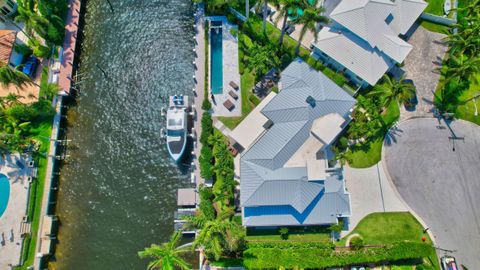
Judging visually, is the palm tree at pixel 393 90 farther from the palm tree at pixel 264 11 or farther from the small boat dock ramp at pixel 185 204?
the small boat dock ramp at pixel 185 204

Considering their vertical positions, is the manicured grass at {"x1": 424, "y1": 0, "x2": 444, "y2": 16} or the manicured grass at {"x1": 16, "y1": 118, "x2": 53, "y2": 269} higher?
the manicured grass at {"x1": 424, "y1": 0, "x2": 444, "y2": 16}

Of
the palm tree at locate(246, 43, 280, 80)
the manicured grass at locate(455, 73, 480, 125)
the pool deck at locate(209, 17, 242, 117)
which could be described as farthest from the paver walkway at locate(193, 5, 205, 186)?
the manicured grass at locate(455, 73, 480, 125)

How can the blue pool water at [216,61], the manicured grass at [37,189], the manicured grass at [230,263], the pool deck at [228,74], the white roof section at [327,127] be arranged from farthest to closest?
the blue pool water at [216,61], the pool deck at [228,74], the manicured grass at [37,189], the manicured grass at [230,263], the white roof section at [327,127]

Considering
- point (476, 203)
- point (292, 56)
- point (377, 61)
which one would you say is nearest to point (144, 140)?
point (292, 56)

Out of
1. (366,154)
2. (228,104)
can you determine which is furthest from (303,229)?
(228,104)

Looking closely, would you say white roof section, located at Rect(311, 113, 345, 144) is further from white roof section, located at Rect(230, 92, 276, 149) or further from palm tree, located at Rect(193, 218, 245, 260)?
palm tree, located at Rect(193, 218, 245, 260)

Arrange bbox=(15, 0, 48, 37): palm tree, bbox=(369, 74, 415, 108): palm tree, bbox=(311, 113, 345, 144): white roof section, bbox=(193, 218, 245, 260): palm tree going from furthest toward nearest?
bbox=(15, 0, 48, 37): palm tree
bbox=(369, 74, 415, 108): palm tree
bbox=(311, 113, 345, 144): white roof section
bbox=(193, 218, 245, 260): palm tree

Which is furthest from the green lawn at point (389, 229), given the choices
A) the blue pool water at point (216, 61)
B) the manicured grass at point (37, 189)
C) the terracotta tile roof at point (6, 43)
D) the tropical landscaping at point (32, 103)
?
the terracotta tile roof at point (6, 43)

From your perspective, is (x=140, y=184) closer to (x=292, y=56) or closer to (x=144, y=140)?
(x=144, y=140)
